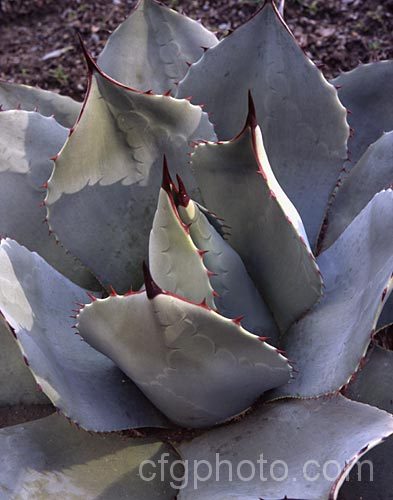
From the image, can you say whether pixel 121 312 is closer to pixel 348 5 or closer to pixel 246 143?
pixel 246 143

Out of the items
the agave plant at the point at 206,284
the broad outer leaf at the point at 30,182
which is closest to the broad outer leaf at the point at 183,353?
the agave plant at the point at 206,284

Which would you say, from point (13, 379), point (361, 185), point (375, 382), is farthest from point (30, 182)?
point (375, 382)

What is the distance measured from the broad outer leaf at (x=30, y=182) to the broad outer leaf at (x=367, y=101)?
563mm

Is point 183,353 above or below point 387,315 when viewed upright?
above

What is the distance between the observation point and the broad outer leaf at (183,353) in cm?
95

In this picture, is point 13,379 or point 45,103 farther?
point 45,103

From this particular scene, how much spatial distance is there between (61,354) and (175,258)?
286 millimetres

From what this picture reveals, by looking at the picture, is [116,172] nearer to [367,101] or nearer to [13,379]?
[13,379]

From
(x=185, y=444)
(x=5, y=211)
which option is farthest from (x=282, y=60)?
(x=185, y=444)

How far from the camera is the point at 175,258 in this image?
105 centimetres

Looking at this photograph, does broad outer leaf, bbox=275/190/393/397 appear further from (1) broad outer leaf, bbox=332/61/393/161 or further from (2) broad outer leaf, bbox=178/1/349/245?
(1) broad outer leaf, bbox=332/61/393/161

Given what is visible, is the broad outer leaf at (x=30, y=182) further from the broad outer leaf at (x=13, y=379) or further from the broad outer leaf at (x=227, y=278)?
the broad outer leaf at (x=227, y=278)

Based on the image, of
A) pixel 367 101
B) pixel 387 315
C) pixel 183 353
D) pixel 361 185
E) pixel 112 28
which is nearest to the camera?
pixel 183 353

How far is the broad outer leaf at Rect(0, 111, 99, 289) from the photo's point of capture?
139 cm
